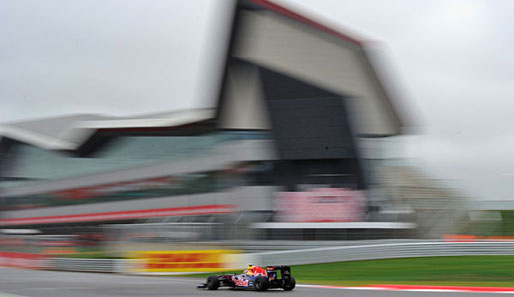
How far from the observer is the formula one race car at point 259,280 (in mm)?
10727

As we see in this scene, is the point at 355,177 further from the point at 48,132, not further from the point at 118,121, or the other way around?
the point at 48,132

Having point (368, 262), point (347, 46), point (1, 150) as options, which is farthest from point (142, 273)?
point (1, 150)

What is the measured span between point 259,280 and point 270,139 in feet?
92.4

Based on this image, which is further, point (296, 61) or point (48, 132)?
point (48, 132)

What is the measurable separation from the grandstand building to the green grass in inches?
334

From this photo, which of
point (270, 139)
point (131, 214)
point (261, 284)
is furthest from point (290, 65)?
point (261, 284)

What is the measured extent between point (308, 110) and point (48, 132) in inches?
1154

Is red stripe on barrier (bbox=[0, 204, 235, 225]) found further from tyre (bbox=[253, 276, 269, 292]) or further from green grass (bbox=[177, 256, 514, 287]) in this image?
tyre (bbox=[253, 276, 269, 292])

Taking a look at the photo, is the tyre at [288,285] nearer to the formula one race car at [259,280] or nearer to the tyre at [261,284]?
the formula one race car at [259,280]

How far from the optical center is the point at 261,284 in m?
10.7

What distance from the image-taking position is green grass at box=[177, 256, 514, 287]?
1609cm

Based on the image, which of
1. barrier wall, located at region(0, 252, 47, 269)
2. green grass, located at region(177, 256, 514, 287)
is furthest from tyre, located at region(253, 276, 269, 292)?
barrier wall, located at region(0, 252, 47, 269)

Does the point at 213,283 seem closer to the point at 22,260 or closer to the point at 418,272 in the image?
the point at 418,272

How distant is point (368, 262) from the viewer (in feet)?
74.0
